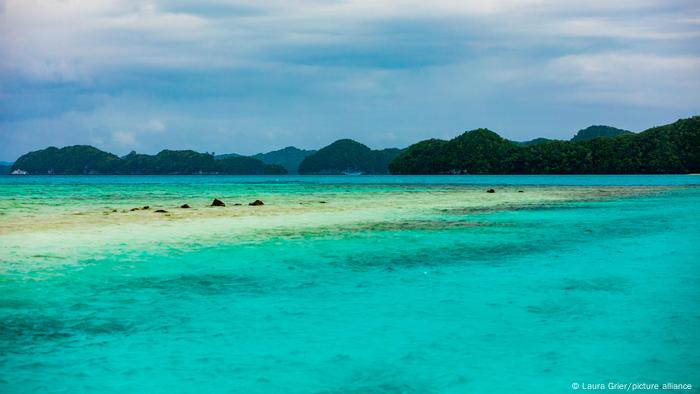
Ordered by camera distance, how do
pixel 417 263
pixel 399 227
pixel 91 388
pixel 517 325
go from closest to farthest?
pixel 91 388, pixel 517 325, pixel 417 263, pixel 399 227

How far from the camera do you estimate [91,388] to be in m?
7.68

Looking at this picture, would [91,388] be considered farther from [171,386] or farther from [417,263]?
[417,263]

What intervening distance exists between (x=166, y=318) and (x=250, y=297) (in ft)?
6.86

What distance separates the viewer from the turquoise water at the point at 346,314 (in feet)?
26.6

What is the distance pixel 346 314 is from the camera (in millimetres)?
11156

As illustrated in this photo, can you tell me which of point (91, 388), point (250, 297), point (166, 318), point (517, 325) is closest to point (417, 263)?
point (250, 297)

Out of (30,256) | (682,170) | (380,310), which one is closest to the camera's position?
(380,310)

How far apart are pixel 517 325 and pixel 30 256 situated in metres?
14.1

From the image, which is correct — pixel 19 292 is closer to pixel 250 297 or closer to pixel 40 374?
pixel 250 297

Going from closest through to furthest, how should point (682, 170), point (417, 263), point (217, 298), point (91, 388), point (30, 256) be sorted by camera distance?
point (91, 388) < point (217, 298) < point (417, 263) < point (30, 256) < point (682, 170)

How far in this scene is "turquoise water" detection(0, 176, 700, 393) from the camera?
319 inches

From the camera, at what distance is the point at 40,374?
813cm

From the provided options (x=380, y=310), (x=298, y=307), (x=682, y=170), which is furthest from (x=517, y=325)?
(x=682, y=170)

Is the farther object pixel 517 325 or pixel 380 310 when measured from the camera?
pixel 380 310
